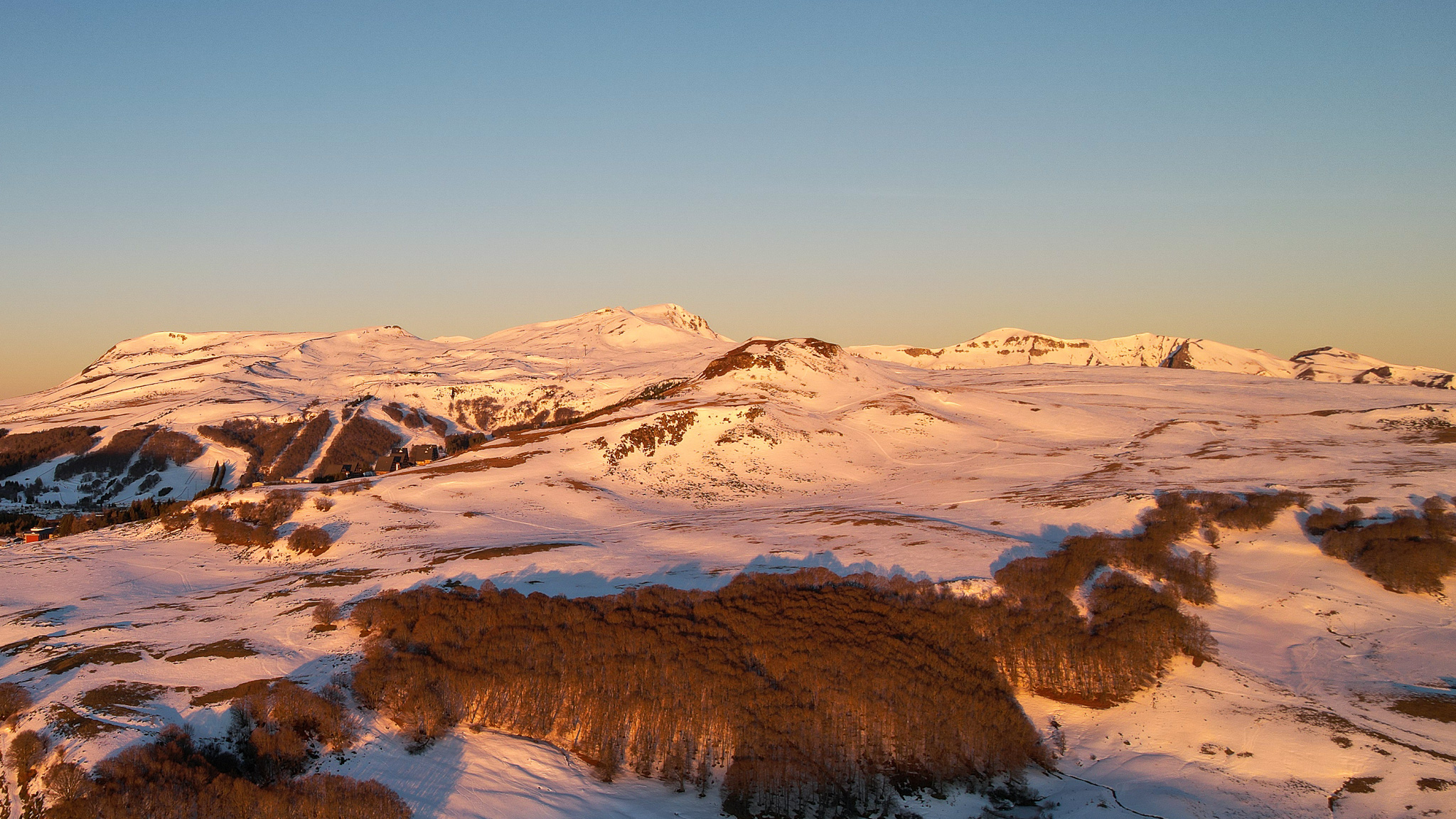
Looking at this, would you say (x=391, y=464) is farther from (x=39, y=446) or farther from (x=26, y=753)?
(x=39, y=446)

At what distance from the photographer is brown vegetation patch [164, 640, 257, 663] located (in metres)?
38.6

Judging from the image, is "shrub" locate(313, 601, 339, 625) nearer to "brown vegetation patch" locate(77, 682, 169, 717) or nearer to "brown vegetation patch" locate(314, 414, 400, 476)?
"brown vegetation patch" locate(77, 682, 169, 717)

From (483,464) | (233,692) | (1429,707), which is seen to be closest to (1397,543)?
(1429,707)

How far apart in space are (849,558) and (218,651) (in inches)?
1370

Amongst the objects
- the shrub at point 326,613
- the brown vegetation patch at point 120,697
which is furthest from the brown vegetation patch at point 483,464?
the brown vegetation patch at point 120,697

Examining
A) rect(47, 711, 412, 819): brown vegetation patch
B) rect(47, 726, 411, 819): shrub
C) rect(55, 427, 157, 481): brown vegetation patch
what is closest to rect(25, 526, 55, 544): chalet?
rect(47, 711, 412, 819): brown vegetation patch

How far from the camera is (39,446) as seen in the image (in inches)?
6270

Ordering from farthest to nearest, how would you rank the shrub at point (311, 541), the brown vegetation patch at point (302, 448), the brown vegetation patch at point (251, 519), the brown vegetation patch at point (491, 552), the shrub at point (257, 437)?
1. the shrub at point (257, 437)
2. the brown vegetation patch at point (302, 448)
3. the brown vegetation patch at point (251, 519)
4. the shrub at point (311, 541)
5. the brown vegetation patch at point (491, 552)

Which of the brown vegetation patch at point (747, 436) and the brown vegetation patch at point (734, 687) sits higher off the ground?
the brown vegetation patch at point (747, 436)

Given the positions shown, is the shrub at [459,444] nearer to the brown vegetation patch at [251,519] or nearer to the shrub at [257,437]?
the brown vegetation patch at [251,519]

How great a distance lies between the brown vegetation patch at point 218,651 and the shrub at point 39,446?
506 ft

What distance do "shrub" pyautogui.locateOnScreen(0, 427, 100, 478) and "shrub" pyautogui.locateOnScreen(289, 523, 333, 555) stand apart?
133695 mm

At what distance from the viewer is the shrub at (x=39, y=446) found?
15362 cm

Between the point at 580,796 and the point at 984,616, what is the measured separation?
22111 millimetres
